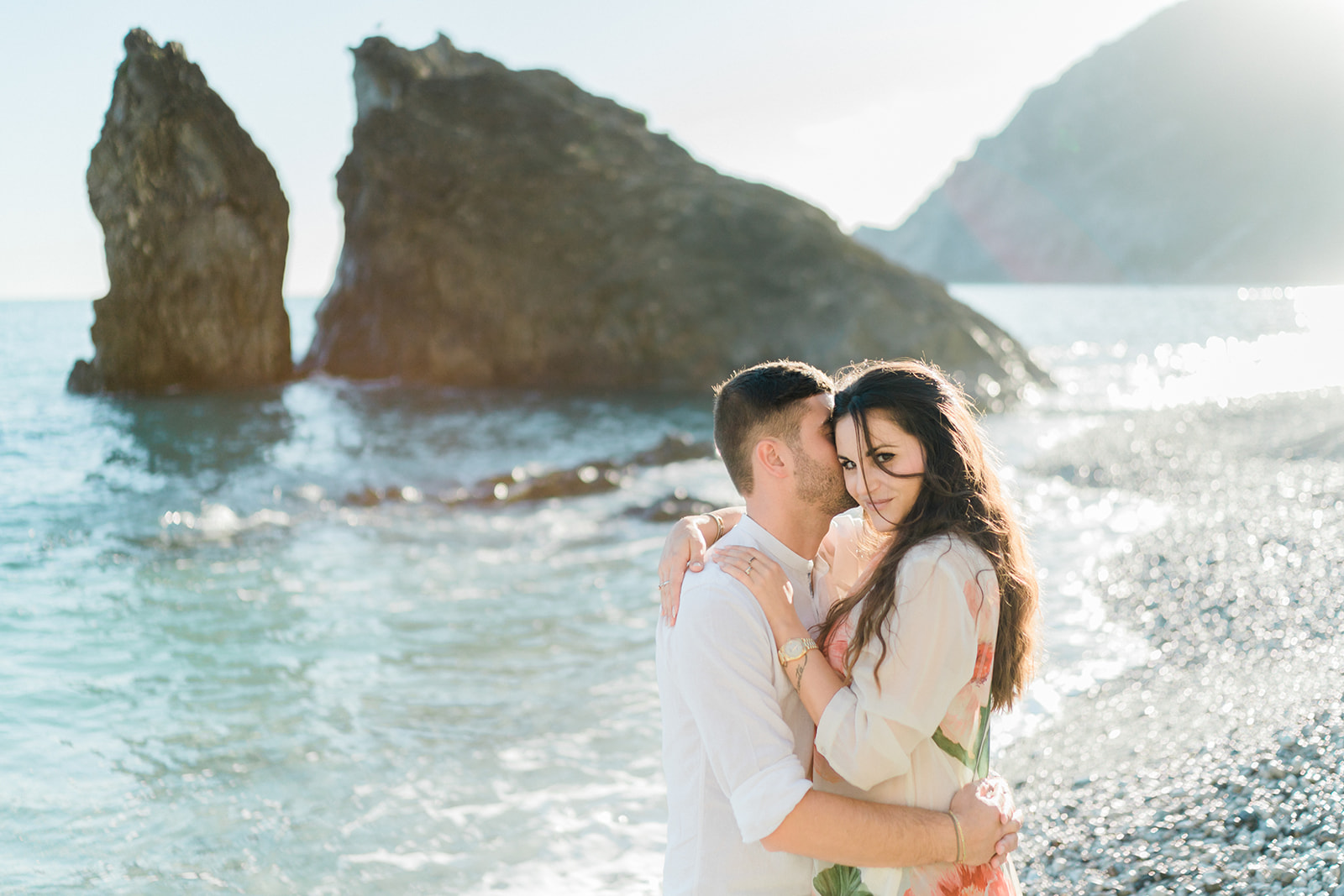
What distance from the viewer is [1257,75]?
6998 inches

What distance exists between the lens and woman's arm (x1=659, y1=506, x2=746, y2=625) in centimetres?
292

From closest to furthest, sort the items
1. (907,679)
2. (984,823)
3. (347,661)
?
(907,679)
(984,823)
(347,661)

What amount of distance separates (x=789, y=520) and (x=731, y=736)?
680 millimetres

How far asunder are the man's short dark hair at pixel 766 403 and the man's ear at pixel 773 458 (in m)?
0.02

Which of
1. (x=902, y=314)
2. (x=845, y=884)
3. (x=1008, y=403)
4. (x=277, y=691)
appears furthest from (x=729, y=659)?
(x=902, y=314)

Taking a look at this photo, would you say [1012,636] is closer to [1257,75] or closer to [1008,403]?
[1008,403]

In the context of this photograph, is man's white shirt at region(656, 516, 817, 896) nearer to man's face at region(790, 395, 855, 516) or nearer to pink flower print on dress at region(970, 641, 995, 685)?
man's face at region(790, 395, 855, 516)

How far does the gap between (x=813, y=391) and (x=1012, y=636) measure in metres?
0.93

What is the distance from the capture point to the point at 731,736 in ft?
7.82

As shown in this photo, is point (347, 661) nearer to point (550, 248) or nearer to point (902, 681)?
point (902, 681)

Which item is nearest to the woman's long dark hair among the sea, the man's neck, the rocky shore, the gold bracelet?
the man's neck

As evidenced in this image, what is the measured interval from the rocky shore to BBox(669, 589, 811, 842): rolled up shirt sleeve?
2.46 meters

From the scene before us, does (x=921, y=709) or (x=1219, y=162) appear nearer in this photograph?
(x=921, y=709)

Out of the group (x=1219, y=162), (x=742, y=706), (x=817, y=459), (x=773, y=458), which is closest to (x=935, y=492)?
(x=817, y=459)
